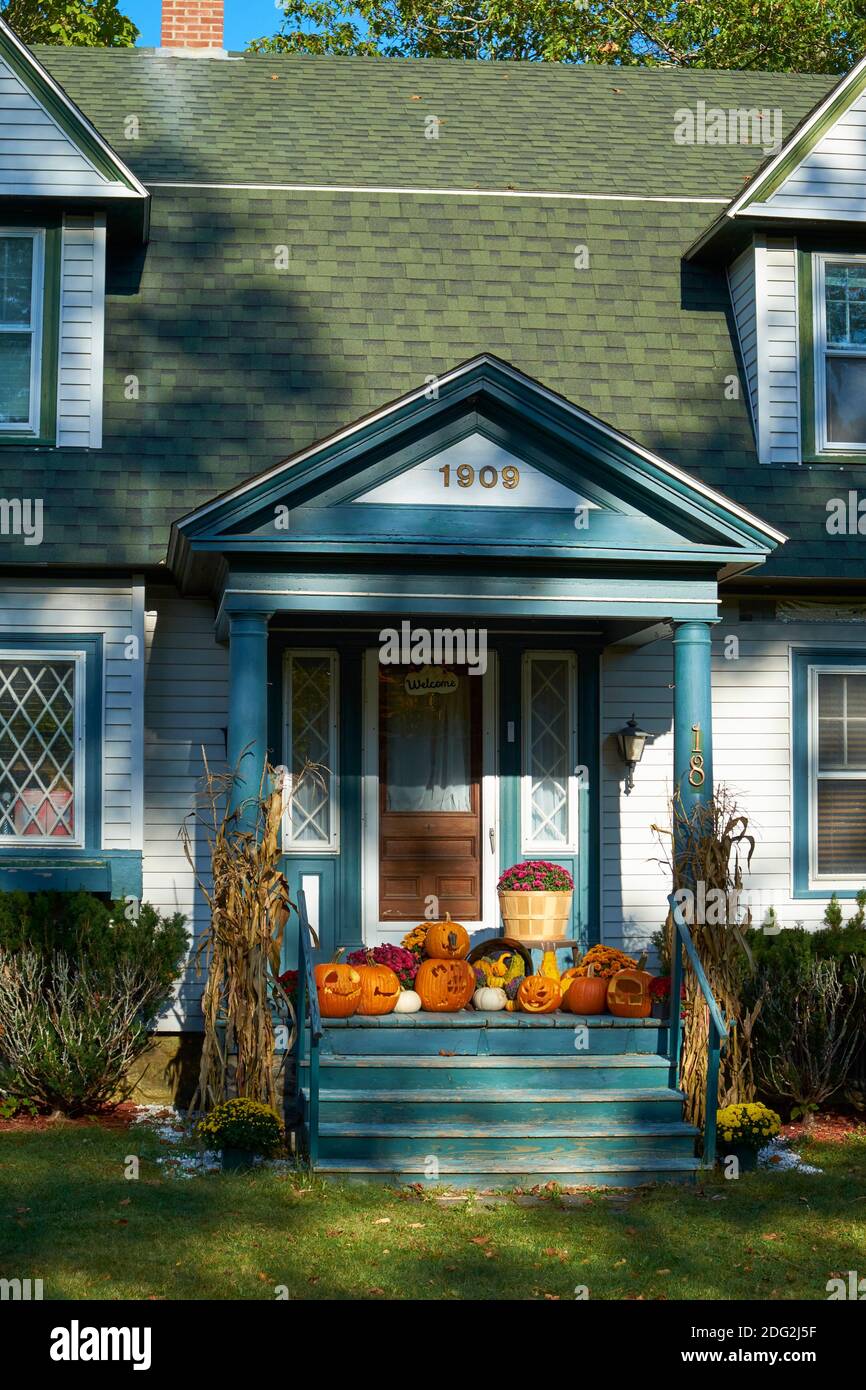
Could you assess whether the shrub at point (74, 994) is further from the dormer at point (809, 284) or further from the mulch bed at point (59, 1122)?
the dormer at point (809, 284)

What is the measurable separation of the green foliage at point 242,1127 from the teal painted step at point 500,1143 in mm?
312

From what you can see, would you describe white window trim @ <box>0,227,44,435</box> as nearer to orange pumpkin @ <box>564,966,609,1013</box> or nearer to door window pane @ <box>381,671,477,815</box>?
door window pane @ <box>381,671,477,815</box>

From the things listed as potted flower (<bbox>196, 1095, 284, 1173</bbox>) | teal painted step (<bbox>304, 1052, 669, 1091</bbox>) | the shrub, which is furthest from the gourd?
the shrub

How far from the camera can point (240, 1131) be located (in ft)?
27.0

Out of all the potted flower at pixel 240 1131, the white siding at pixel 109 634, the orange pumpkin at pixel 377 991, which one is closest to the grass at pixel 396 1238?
the potted flower at pixel 240 1131

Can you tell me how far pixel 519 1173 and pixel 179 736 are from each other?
424 cm

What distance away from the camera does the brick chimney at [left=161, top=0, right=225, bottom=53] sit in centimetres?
1487

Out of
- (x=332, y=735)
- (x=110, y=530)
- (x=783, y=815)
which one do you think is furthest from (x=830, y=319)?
(x=110, y=530)

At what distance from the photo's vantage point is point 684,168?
524 inches

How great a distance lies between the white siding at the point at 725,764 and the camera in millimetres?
11234

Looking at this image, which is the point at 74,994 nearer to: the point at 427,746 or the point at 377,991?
the point at 377,991

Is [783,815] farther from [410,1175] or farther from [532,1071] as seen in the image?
[410,1175]

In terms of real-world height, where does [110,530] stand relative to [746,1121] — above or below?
above

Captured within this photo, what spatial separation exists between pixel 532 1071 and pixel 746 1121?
130 centimetres
